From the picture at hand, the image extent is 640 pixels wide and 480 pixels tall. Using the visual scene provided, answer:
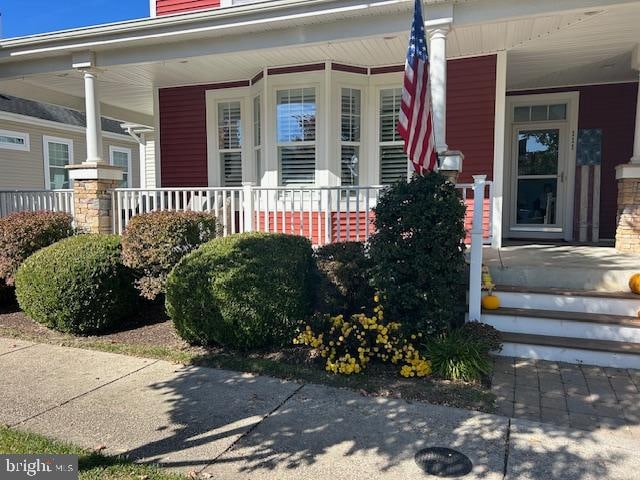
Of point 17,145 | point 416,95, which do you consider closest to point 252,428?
point 416,95

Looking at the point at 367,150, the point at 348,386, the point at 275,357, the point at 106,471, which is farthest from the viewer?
the point at 367,150

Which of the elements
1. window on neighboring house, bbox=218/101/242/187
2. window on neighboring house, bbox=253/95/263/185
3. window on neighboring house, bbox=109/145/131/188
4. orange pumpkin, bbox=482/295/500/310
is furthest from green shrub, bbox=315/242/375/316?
window on neighboring house, bbox=109/145/131/188

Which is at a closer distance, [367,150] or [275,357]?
[275,357]

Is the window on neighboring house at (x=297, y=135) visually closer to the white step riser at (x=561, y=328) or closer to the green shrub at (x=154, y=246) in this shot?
the green shrub at (x=154, y=246)

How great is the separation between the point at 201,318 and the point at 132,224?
69.8 inches

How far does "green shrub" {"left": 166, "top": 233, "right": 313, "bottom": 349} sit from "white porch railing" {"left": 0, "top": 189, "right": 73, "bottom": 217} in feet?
13.1

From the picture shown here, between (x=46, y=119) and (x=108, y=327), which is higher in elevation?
(x=46, y=119)

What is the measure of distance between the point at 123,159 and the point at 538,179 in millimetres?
14422

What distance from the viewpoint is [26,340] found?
5.20 m

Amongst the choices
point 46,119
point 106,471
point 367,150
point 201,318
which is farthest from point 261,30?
point 46,119

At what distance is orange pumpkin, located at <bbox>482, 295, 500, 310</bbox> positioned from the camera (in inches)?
186

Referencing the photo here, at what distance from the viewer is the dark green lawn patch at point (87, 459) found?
8.48 feet

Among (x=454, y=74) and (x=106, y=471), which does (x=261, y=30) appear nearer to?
(x=454, y=74)

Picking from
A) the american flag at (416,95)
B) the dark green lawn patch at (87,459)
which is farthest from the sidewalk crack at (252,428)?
the american flag at (416,95)
